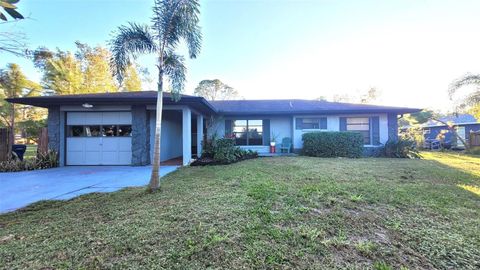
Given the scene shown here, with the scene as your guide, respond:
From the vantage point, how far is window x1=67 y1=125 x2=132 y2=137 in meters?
9.38

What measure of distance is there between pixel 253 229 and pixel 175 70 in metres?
4.10

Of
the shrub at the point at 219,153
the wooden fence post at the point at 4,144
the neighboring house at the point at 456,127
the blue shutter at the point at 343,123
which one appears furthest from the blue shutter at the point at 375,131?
the wooden fence post at the point at 4,144

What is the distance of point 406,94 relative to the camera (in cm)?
3350

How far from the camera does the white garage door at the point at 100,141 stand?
938cm

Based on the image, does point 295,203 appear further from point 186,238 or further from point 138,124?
point 138,124

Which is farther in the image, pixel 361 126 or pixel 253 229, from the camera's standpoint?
pixel 361 126

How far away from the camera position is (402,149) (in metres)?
11.1

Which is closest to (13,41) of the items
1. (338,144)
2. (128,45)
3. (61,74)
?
(128,45)

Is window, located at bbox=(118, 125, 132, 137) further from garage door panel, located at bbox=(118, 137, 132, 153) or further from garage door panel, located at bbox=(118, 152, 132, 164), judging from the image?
garage door panel, located at bbox=(118, 152, 132, 164)

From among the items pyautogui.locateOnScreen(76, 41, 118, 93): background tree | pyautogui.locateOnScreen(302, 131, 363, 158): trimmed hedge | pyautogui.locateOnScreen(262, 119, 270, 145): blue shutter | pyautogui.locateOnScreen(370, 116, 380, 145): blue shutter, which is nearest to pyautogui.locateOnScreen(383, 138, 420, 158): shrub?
pyautogui.locateOnScreen(370, 116, 380, 145): blue shutter

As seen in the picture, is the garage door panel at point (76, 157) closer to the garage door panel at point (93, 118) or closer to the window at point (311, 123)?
the garage door panel at point (93, 118)

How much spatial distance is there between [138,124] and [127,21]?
4.96 metres

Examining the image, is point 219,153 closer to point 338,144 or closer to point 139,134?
point 139,134

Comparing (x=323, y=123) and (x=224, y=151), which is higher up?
(x=323, y=123)
